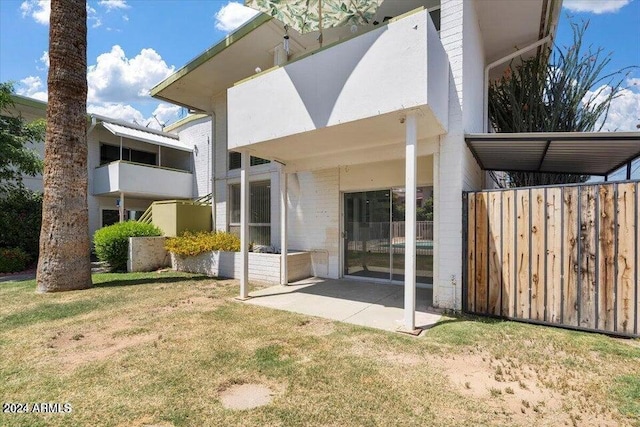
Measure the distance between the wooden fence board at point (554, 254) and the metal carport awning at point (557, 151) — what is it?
1.01m

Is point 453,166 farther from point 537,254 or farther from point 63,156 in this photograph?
point 63,156

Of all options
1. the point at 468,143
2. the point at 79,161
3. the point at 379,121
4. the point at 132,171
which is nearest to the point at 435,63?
the point at 379,121

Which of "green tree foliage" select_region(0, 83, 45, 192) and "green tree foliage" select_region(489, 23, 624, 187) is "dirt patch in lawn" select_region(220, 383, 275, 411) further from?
"green tree foliage" select_region(0, 83, 45, 192)

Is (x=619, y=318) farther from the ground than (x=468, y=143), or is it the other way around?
(x=468, y=143)

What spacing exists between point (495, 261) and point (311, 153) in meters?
4.49

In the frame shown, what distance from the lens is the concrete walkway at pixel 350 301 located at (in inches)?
214

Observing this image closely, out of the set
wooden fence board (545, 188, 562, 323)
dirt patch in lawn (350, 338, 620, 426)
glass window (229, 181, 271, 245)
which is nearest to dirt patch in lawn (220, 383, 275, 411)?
dirt patch in lawn (350, 338, 620, 426)

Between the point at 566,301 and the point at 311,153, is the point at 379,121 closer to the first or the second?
the point at 311,153

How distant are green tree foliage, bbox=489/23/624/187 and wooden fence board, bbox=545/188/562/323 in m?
5.02

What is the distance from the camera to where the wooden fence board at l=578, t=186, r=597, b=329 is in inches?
185

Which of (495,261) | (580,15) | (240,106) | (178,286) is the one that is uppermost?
(580,15)

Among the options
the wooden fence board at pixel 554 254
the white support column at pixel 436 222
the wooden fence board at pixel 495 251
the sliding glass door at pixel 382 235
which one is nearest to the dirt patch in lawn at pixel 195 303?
the sliding glass door at pixel 382 235

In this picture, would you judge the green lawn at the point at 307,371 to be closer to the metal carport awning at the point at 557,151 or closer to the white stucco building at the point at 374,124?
the white stucco building at the point at 374,124

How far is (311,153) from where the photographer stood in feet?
24.8
